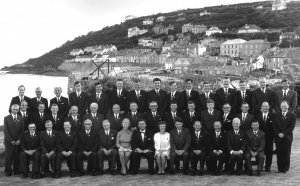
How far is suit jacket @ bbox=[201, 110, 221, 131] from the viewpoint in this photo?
8984 mm

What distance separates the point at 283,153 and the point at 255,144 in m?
0.64

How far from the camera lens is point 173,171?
330 inches

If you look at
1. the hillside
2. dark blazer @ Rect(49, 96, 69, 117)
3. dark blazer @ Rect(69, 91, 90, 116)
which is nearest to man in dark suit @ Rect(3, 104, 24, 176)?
dark blazer @ Rect(49, 96, 69, 117)

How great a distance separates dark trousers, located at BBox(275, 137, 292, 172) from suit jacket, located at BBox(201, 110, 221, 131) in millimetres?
1264

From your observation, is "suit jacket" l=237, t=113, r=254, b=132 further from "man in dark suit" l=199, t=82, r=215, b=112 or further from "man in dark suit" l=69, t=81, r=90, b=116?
"man in dark suit" l=69, t=81, r=90, b=116

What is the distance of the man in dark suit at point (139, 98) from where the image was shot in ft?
32.9

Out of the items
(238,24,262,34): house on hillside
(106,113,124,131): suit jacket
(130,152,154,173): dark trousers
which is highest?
(238,24,262,34): house on hillside

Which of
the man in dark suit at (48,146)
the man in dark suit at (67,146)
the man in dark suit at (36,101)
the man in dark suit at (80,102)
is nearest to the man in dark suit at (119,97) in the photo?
the man in dark suit at (80,102)

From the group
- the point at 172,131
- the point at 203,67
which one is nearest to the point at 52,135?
the point at 172,131

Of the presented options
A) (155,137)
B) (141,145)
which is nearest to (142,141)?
(141,145)

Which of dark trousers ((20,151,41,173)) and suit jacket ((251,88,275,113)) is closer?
dark trousers ((20,151,41,173))

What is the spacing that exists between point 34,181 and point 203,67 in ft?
206

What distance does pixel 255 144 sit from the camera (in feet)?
27.5

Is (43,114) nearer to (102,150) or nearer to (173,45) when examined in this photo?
(102,150)
